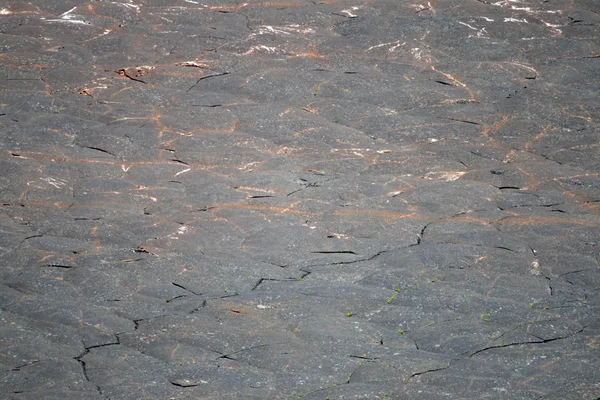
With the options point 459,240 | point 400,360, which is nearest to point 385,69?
point 459,240

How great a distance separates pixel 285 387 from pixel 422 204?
2385mm

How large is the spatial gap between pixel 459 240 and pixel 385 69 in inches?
112

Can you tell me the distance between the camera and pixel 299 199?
6.05 metres

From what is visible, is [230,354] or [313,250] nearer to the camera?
[230,354]

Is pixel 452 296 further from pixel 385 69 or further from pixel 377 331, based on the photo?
pixel 385 69

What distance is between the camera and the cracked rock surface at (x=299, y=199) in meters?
4.12

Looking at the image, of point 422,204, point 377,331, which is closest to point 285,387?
point 377,331

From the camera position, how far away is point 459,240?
216 inches

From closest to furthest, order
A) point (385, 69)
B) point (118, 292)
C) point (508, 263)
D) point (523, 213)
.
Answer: point (118, 292) → point (508, 263) → point (523, 213) → point (385, 69)

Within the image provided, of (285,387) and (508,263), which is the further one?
(508,263)

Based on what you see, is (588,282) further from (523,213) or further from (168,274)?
(168,274)

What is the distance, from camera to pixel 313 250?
5.43 meters

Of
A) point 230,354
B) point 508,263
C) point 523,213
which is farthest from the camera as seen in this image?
point 523,213

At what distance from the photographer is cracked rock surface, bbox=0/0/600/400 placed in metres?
4.12
